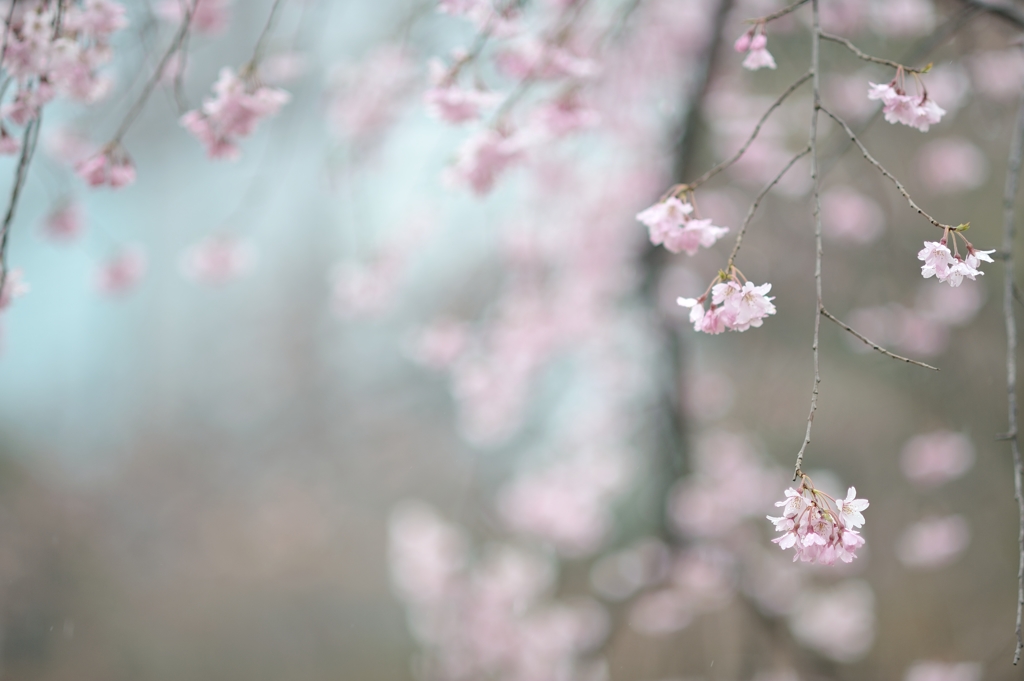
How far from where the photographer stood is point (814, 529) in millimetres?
529

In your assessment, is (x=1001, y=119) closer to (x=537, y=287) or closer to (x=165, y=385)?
(x=537, y=287)

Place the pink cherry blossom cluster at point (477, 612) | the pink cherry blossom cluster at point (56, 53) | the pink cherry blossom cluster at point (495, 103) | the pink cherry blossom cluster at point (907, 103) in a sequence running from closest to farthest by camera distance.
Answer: the pink cherry blossom cluster at point (907, 103) < the pink cherry blossom cluster at point (56, 53) < the pink cherry blossom cluster at point (495, 103) < the pink cherry blossom cluster at point (477, 612)

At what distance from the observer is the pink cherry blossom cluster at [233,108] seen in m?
0.84

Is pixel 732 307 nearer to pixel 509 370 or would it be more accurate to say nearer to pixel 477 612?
pixel 509 370

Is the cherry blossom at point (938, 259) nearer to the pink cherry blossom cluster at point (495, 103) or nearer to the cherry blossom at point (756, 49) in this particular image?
the cherry blossom at point (756, 49)

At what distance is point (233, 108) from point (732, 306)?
681mm

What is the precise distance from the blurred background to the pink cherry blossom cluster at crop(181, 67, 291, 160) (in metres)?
0.20

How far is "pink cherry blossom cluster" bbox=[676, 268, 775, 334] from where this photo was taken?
58 cm

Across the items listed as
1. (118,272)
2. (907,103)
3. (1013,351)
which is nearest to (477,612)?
(118,272)

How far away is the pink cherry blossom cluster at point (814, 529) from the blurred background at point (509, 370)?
62 cm

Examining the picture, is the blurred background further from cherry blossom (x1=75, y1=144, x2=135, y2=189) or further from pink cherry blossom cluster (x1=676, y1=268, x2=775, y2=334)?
pink cherry blossom cluster (x1=676, y1=268, x2=775, y2=334)

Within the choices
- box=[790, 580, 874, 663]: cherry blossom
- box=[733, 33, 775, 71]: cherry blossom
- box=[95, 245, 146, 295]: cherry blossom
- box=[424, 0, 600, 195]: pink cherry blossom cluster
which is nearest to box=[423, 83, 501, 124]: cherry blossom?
box=[424, 0, 600, 195]: pink cherry blossom cluster

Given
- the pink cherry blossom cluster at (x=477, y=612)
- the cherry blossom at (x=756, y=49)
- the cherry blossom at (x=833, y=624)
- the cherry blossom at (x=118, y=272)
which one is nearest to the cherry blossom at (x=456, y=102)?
the cherry blossom at (x=756, y=49)

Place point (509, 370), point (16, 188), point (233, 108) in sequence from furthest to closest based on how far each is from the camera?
point (509, 370) < point (233, 108) < point (16, 188)
